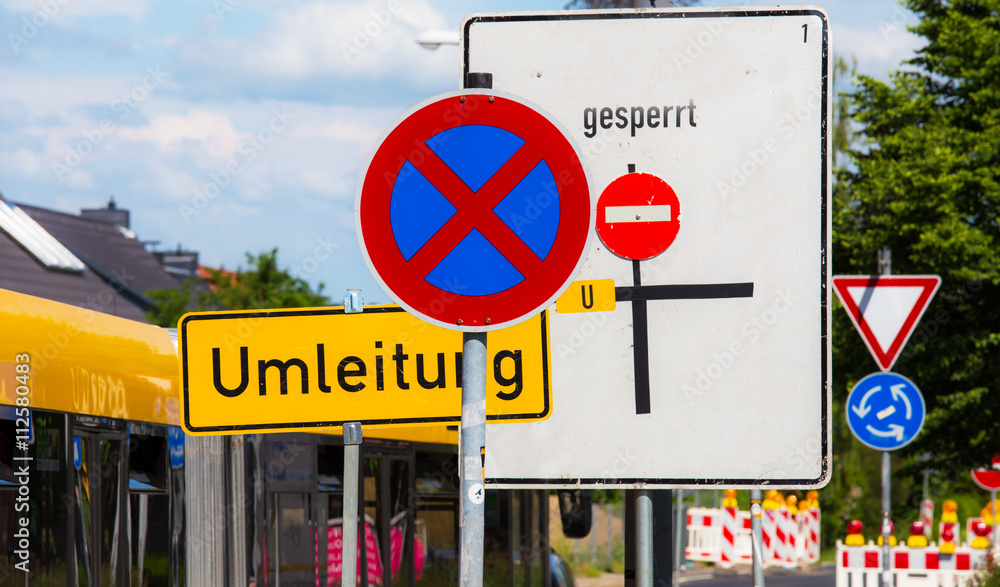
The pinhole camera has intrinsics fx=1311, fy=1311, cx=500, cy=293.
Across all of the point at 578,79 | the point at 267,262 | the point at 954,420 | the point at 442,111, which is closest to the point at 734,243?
the point at 578,79

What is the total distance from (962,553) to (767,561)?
1293 cm

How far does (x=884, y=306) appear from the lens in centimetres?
923

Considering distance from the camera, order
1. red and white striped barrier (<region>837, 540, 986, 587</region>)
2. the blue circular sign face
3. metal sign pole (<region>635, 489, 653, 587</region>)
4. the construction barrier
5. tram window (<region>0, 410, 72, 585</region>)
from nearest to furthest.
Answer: metal sign pole (<region>635, 489, 653, 587</region>), tram window (<region>0, 410, 72, 585</region>), the blue circular sign face, red and white striped barrier (<region>837, 540, 986, 587</region>), the construction barrier

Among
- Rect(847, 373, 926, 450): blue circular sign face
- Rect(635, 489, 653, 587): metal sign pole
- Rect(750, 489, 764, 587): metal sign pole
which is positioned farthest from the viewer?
Rect(750, 489, 764, 587): metal sign pole

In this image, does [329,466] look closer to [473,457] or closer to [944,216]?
[473,457]

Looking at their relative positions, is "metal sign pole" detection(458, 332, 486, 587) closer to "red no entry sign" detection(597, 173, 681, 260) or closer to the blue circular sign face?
"red no entry sign" detection(597, 173, 681, 260)

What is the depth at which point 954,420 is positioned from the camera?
22141 mm

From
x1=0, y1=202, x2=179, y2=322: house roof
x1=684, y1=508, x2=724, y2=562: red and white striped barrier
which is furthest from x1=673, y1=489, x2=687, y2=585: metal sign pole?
x1=0, y1=202, x2=179, y2=322: house roof

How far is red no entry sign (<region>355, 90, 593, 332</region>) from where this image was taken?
9.30 feet

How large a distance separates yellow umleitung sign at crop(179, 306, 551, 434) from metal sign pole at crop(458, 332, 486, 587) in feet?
5.28

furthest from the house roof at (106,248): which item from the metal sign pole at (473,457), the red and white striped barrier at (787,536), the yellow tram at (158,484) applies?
the metal sign pole at (473,457)

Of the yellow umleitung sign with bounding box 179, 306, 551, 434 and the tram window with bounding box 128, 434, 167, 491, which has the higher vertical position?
the yellow umleitung sign with bounding box 179, 306, 551, 434

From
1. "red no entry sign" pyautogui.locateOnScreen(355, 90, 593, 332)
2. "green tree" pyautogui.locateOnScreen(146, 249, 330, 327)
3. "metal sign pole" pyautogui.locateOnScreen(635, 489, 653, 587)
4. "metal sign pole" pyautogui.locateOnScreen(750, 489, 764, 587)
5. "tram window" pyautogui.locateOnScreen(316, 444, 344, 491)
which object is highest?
"green tree" pyautogui.locateOnScreen(146, 249, 330, 327)

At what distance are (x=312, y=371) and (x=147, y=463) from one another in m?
2.17
